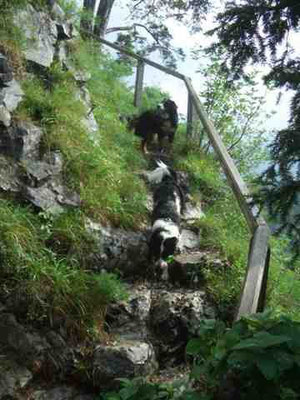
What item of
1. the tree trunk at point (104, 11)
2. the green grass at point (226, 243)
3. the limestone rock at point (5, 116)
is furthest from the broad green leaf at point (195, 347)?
the tree trunk at point (104, 11)

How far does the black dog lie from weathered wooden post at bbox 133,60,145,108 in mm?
1519

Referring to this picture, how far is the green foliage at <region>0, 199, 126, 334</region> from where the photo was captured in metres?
3.89

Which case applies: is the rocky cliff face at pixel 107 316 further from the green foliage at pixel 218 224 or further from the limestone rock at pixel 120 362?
the green foliage at pixel 218 224

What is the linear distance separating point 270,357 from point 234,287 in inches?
114

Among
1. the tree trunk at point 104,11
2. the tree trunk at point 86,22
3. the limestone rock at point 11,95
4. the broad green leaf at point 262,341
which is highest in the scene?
the tree trunk at point 104,11

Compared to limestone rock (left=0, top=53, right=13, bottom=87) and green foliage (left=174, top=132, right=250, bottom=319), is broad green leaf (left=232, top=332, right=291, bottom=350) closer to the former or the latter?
green foliage (left=174, top=132, right=250, bottom=319)

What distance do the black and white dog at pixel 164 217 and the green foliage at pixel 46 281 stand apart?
81cm

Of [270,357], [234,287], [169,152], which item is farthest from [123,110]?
[270,357]

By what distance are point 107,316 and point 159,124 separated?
4.86m

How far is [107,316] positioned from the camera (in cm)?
419

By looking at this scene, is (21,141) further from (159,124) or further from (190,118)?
(190,118)

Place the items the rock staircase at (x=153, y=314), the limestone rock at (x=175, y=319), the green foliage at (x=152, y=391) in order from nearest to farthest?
the green foliage at (x=152, y=391) < the rock staircase at (x=153, y=314) < the limestone rock at (x=175, y=319)

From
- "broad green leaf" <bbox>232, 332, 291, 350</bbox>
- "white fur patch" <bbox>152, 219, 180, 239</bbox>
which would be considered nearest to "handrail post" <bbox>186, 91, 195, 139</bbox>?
"white fur patch" <bbox>152, 219, 180, 239</bbox>

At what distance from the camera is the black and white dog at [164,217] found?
508 cm
